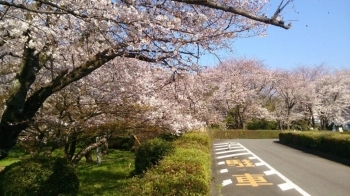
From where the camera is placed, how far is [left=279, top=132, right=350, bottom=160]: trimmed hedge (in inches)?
658

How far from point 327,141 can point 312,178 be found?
8408 mm

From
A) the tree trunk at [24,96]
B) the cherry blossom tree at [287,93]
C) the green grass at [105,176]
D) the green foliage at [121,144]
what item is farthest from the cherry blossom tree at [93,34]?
the cherry blossom tree at [287,93]

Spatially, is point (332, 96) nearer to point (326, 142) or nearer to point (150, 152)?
point (326, 142)

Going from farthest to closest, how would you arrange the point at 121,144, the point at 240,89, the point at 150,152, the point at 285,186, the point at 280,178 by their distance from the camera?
the point at 240,89, the point at 121,144, the point at 280,178, the point at 150,152, the point at 285,186

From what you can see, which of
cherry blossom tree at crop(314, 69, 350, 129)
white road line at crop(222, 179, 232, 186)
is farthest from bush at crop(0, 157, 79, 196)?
cherry blossom tree at crop(314, 69, 350, 129)

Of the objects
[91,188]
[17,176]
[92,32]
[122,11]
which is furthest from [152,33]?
[91,188]

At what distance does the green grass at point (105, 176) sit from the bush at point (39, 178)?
1.91 metres

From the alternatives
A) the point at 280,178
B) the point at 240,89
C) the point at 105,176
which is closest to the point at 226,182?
the point at 280,178

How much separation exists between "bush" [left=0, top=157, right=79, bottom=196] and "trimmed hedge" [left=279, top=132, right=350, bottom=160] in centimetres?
1390

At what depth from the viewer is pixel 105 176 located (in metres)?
12.3

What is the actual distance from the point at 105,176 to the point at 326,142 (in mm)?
12675

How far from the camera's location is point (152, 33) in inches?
187

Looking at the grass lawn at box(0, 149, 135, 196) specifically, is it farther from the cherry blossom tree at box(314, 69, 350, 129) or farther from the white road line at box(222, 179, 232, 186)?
the cherry blossom tree at box(314, 69, 350, 129)

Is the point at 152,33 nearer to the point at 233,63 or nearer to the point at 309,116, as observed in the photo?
the point at 233,63
